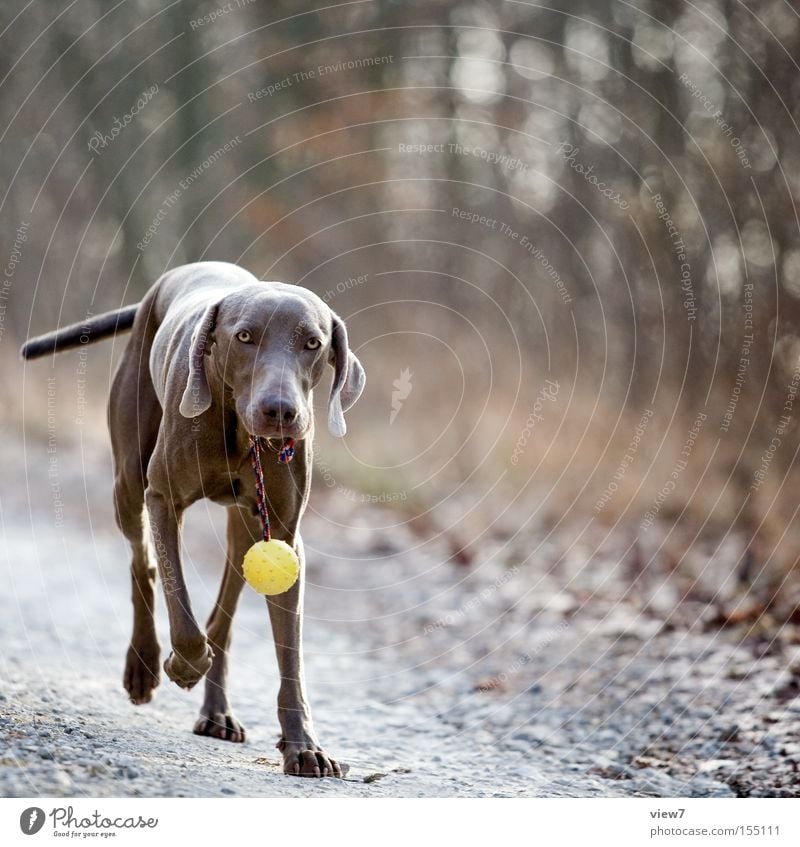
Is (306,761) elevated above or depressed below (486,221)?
below

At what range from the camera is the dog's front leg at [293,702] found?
4.73 metres

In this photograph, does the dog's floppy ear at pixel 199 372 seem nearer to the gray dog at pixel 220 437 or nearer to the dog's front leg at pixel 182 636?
the gray dog at pixel 220 437

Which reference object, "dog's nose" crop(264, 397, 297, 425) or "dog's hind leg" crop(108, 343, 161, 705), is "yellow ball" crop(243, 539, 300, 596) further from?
"dog's hind leg" crop(108, 343, 161, 705)

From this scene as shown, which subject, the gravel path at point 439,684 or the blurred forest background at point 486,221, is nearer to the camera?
the gravel path at point 439,684

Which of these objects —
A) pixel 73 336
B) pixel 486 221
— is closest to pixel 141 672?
pixel 73 336

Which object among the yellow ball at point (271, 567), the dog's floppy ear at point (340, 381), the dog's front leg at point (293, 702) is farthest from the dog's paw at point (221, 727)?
the dog's floppy ear at point (340, 381)

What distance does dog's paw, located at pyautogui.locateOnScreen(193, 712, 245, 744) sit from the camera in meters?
5.50

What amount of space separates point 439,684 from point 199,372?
342 centimetres

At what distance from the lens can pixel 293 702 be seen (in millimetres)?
4820

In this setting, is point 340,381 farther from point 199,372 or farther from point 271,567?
point 271,567

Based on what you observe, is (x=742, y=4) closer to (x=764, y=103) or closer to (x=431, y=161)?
(x=764, y=103)

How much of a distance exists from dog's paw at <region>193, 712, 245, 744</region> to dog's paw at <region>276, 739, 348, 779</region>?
78 cm

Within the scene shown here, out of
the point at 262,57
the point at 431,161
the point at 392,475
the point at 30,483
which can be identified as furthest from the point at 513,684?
the point at 262,57

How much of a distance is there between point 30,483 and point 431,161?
6659 mm
